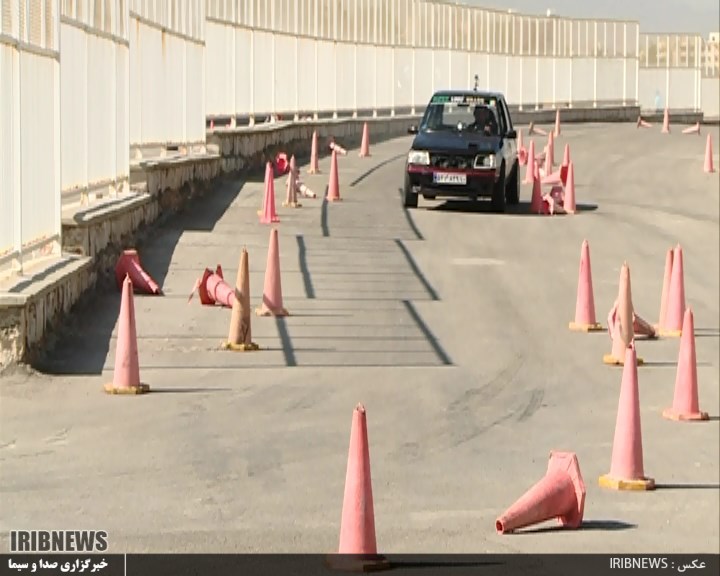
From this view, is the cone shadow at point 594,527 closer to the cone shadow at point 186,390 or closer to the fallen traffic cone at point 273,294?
the cone shadow at point 186,390

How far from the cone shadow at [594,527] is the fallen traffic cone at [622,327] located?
6.14 metres

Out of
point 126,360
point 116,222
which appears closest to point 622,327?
point 126,360

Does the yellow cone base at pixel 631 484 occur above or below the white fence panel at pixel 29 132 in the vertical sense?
below

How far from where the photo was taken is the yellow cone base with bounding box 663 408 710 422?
45.7 ft

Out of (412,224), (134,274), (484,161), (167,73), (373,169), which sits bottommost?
(412,224)

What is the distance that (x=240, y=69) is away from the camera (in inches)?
1468

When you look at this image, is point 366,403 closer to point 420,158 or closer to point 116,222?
point 116,222

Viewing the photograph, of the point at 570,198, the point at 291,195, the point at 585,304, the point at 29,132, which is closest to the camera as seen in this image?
the point at 29,132

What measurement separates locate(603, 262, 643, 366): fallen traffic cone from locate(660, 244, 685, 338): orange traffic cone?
1855mm

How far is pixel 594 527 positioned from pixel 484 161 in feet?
64.8

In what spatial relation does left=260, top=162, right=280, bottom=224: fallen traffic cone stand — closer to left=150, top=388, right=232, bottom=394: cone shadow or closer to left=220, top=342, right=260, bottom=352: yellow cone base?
left=220, top=342, right=260, bottom=352: yellow cone base

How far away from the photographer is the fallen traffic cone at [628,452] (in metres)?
11.4

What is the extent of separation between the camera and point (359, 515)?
A: 871cm
